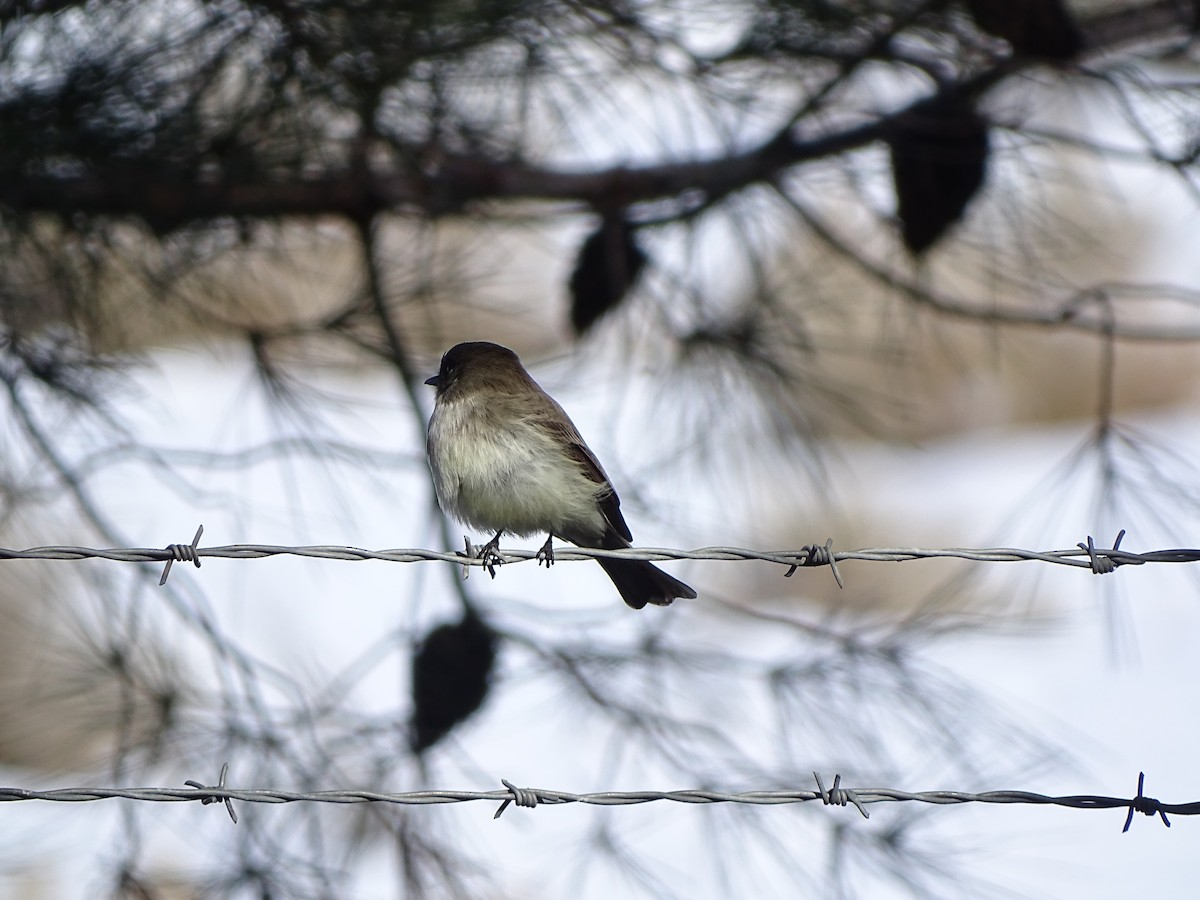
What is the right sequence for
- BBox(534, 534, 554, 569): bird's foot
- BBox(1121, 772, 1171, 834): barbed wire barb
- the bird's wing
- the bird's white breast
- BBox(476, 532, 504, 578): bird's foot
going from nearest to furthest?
BBox(1121, 772, 1171, 834): barbed wire barb < BBox(534, 534, 554, 569): bird's foot < BBox(476, 532, 504, 578): bird's foot < the bird's white breast < the bird's wing

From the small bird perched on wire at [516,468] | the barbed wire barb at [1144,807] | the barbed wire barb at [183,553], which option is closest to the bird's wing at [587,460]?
the small bird perched on wire at [516,468]

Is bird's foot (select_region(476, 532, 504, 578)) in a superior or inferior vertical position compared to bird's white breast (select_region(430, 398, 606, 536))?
inferior

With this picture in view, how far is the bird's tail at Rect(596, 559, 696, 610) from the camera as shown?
9.05 ft

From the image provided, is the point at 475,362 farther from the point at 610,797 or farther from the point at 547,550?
the point at 610,797

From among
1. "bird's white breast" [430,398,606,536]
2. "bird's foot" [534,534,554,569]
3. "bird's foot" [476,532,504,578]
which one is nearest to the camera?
"bird's foot" [534,534,554,569]

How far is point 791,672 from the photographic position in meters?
3.29

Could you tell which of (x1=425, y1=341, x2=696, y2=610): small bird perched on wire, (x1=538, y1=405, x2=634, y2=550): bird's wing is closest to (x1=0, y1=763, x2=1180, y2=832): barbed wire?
(x1=425, y1=341, x2=696, y2=610): small bird perched on wire

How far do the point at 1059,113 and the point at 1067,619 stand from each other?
1398 mm

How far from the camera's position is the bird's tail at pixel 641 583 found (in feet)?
9.05

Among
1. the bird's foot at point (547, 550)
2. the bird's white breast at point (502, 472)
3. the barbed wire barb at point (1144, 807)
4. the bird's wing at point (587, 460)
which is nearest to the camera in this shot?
the barbed wire barb at point (1144, 807)

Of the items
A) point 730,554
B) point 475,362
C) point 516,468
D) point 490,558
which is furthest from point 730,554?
point 475,362

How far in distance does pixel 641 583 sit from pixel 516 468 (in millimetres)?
359

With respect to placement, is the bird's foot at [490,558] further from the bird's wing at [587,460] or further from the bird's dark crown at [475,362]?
the bird's dark crown at [475,362]

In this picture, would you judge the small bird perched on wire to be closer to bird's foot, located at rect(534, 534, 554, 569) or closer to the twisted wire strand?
bird's foot, located at rect(534, 534, 554, 569)
